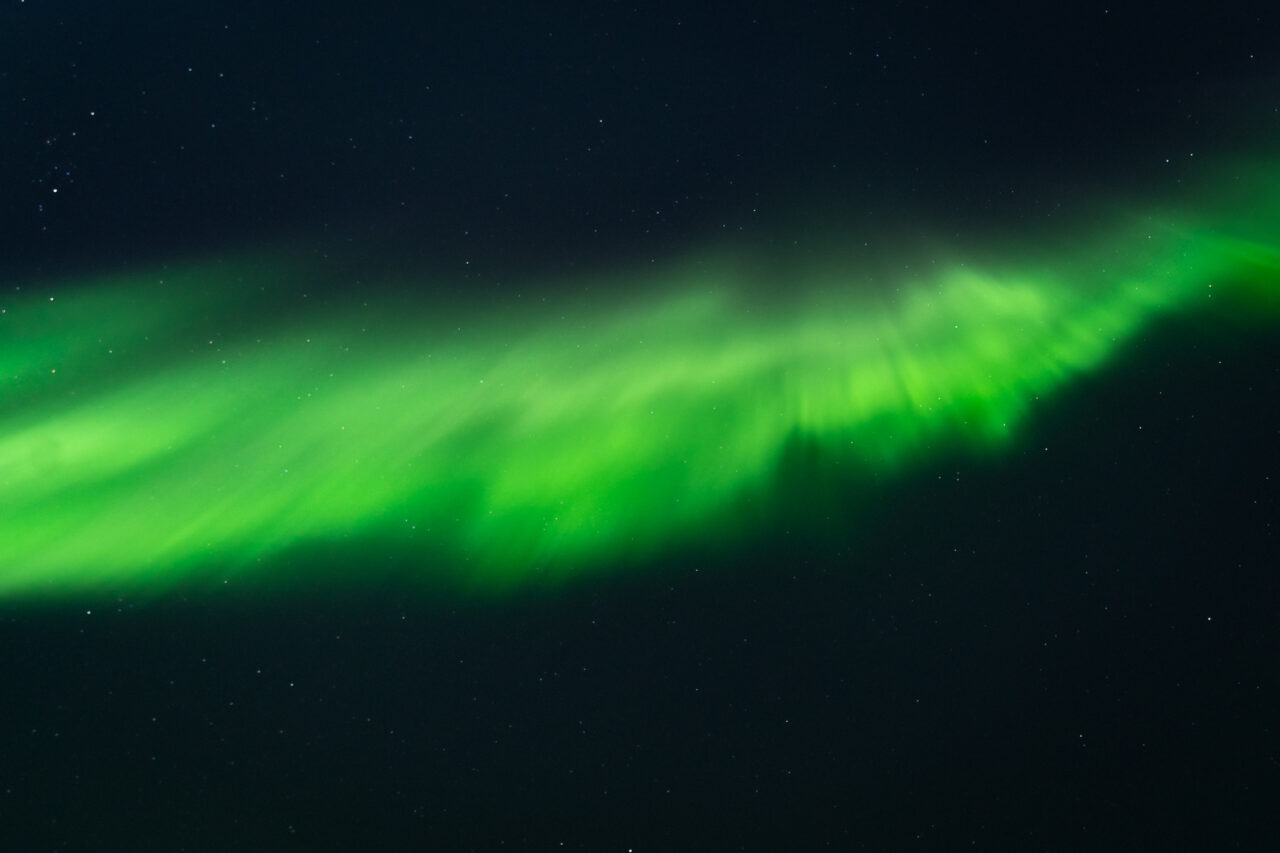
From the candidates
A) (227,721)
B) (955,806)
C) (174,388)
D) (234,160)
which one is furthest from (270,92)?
(955,806)

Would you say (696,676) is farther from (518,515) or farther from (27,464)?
(27,464)

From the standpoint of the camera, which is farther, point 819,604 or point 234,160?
point 819,604

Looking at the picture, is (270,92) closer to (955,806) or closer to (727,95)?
(727,95)

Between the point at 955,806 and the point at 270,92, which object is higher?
the point at 270,92

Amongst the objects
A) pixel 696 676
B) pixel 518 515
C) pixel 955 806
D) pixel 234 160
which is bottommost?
pixel 955 806
